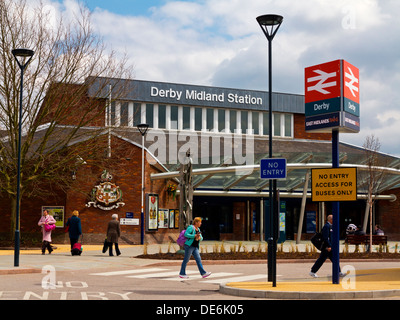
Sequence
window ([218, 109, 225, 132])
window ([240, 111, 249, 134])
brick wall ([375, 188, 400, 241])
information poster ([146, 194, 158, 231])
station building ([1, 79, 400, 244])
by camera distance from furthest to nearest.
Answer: window ([240, 111, 249, 134]) < window ([218, 109, 225, 132]) < brick wall ([375, 188, 400, 241]) < information poster ([146, 194, 158, 231]) < station building ([1, 79, 400, 244])

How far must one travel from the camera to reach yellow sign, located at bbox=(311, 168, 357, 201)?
1312cm

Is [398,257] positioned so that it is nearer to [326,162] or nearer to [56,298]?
[326,162]

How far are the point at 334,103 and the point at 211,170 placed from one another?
20353 millimetres

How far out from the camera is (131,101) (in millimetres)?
48781

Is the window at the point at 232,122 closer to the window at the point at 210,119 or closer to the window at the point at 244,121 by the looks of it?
the window at the point at 244,121

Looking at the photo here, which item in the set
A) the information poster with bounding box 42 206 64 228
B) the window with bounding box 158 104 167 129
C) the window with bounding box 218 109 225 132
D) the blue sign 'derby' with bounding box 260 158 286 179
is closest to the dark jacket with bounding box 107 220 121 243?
the information poster with bounding box 42 206 64 228

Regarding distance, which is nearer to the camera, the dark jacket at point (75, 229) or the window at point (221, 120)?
the dark jacket at point (75, 229)

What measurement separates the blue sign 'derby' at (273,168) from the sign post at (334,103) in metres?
1.22

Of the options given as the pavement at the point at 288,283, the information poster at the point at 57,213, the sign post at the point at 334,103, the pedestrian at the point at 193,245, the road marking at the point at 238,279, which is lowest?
the road marking at the point at 238,279

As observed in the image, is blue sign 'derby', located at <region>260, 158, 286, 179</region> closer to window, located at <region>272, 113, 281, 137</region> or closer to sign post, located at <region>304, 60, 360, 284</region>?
sign post, located at <region>304, 60, 360, 284</region>

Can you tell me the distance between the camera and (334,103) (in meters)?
13.5

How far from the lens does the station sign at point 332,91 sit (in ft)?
43.9

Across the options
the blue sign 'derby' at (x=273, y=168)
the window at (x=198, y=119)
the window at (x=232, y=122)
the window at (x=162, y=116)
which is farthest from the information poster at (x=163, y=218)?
the blue sign 'derby' at (x=273, y=168)
